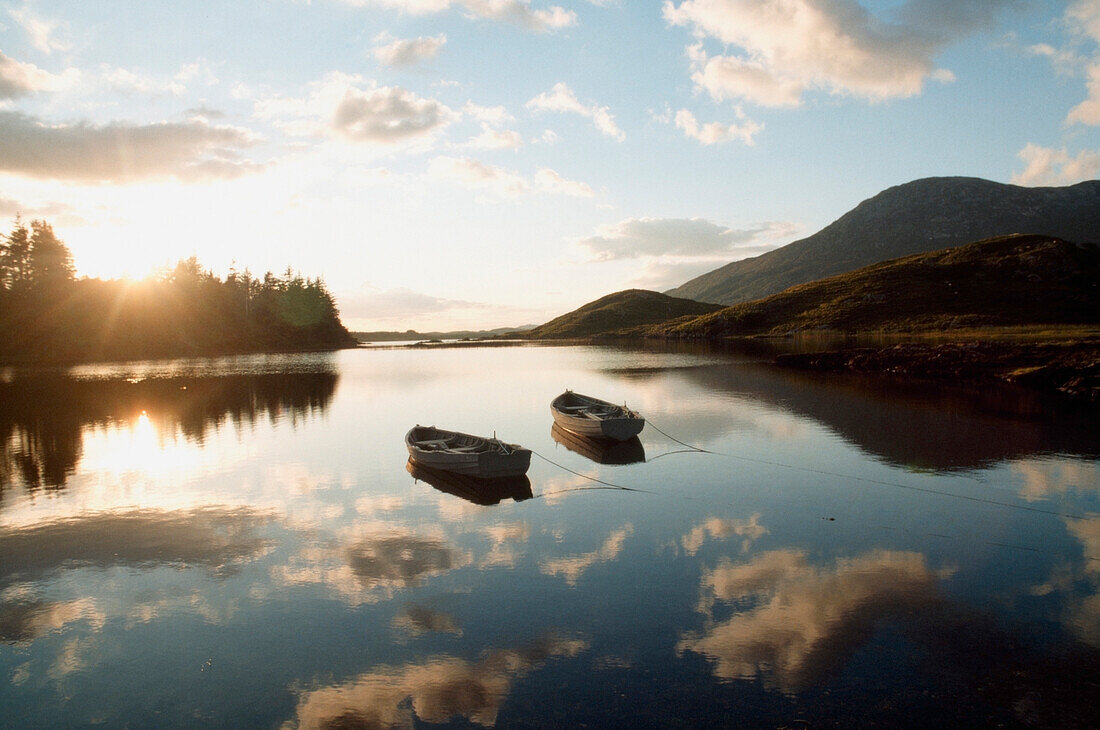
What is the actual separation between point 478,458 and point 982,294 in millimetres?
193662

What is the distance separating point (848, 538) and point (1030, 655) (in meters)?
7.26

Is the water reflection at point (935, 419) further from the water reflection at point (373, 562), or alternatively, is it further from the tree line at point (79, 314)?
the tree line at point (79, 314)

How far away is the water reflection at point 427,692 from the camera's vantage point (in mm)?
10531

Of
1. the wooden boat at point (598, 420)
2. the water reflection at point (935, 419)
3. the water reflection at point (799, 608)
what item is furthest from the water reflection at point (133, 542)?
the water reflection at point (935, 419)

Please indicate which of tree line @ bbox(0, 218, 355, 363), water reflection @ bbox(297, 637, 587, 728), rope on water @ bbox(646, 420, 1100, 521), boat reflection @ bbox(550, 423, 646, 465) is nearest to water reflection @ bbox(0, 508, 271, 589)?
water reflection @ bbox(297, 637, 587, 728)

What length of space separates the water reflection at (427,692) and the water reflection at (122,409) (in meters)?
26.5

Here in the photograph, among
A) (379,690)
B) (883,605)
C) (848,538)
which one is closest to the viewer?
(379,690)

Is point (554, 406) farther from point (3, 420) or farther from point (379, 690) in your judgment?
point (3, 420)

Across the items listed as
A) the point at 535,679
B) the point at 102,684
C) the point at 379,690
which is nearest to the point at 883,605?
the point at 535,679

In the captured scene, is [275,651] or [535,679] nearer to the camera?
[535,679]

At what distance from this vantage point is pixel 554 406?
1688 inches

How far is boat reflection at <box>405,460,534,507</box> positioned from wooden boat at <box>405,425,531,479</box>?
0.49 meters

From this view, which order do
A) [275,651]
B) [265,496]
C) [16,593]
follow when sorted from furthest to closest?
1. [265,496]
2. [16,593]
3. [275,651]

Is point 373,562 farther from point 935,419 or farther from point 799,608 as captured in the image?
point 935,419
